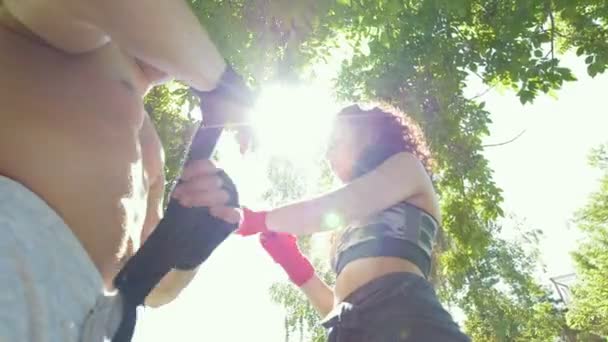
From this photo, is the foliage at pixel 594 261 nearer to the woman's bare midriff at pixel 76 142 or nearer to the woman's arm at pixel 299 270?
the woman's arm at pixel 299 270

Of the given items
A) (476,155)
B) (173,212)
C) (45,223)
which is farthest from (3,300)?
(476,155)

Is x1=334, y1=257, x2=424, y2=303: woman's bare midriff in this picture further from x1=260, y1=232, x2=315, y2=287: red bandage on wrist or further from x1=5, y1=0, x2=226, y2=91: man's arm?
x1=5, y1=0, x2=226, y2=91: man's arm

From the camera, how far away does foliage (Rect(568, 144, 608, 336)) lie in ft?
49.4

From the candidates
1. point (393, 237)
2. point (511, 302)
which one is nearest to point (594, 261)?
point (511, 302)

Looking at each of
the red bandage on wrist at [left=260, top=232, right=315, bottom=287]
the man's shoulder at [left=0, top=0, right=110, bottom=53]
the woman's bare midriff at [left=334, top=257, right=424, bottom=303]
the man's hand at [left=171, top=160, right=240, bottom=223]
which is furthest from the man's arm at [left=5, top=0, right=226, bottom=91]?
the red bandage on wrist at [left=260, top=232, right=315, bottom=287]

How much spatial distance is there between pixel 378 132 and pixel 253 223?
71 centimetres

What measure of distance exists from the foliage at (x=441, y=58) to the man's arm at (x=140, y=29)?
2.68 m

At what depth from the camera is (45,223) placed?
811 mm

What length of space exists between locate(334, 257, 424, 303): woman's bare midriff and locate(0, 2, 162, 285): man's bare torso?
915 millimetres

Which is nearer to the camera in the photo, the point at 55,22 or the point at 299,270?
the point at 55,22

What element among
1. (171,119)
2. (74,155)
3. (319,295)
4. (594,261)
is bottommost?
(594,261)

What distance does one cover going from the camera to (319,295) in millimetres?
2326

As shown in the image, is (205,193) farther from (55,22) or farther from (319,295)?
(319,295)

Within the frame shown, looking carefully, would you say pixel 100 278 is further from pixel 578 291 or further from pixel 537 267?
pixel 537 267
